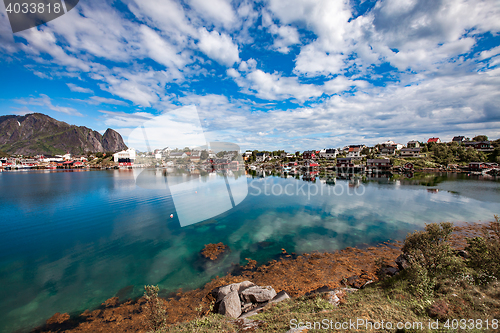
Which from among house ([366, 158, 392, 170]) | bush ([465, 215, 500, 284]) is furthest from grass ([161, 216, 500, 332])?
house ([366, 158, 392, 170])

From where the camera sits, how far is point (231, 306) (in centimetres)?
853

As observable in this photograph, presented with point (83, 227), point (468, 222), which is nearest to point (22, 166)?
point (83, 227)

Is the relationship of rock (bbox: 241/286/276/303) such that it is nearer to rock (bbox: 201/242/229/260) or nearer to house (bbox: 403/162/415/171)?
rock (bbox: 201/242/229/260)

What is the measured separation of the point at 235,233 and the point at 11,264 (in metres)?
17.7

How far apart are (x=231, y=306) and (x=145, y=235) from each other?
14273 millimetres

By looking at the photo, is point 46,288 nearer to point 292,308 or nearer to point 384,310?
point 292,308

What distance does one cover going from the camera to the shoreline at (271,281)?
8.61m

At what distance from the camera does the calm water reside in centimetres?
1091

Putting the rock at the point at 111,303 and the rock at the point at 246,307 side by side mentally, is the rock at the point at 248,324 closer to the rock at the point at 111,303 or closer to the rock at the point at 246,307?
the rock at the point at 246,307

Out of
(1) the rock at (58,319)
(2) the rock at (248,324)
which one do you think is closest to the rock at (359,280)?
(2) the rock at (248,324)

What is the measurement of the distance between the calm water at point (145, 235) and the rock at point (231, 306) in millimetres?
3482

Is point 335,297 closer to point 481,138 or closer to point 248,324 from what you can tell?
point 248,324

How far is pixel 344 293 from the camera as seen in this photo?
8.69m

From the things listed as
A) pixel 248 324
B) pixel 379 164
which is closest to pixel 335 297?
pixel 248 324
